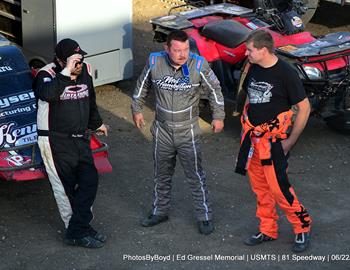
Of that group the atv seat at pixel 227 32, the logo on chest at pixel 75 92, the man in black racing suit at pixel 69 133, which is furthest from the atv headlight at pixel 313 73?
the logo on chest at pixel 75 92

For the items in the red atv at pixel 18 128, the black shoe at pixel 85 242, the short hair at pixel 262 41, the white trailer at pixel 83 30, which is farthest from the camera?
the white trailer at pixel 83 30

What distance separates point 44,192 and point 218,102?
2098 millimetres

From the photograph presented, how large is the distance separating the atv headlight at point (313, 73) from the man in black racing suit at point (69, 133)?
9.20ft

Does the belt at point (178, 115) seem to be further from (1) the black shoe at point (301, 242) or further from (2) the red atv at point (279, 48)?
(2) the red atv at point (279, 48)

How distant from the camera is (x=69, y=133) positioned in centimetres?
643

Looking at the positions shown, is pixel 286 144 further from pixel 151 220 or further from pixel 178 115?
pixel 151 220

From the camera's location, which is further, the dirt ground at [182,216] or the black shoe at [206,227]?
the black shoe at [206,227]

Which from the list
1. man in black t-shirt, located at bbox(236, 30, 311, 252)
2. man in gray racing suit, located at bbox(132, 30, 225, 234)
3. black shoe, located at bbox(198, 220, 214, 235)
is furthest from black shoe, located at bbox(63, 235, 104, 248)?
man in black t-shirt, located at bbox(236, 30, 311, 252)

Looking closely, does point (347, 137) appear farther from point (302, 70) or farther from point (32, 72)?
point (32, 72)

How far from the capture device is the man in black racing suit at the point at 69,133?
6301 millimetres

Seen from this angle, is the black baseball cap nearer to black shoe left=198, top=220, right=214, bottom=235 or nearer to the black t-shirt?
the black t-shirt

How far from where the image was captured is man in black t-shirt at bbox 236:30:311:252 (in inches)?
245

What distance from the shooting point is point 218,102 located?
666cm

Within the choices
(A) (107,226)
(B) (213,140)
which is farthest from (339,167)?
(A) (107,226)
